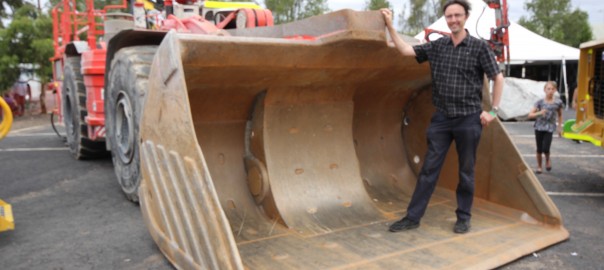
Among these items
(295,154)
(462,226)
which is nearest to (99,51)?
(295,154)

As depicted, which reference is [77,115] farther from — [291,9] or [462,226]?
[291,9]

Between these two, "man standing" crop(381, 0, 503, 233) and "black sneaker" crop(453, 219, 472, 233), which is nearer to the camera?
"man standing" crop(381, 0, 503, 233)

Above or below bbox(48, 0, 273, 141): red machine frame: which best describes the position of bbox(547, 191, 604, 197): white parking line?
below

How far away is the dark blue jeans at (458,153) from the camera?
3.44m

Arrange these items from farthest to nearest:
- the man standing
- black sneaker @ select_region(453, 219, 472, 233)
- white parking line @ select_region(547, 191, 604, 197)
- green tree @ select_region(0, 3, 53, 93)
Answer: green tree @ select_region(0, 3, 53, 93) < white parking line @ select_region(547, 191, 604, 197) < black sneaker @ select_region(453, 219, 472, 233) < the man standing

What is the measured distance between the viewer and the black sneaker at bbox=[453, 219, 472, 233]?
3.52 meters

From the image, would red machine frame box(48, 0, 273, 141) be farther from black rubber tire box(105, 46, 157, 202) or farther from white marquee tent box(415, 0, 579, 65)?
white marquee tent box(415, 0, 579, 65)

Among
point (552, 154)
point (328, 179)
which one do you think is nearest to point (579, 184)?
point (552, 154)

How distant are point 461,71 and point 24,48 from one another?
15733 mm

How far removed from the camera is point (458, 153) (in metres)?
3.54

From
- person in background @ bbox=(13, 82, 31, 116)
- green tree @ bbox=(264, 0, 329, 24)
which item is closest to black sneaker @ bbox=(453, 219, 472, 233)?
person in background @ bbox=(13, 82, 31, 116)

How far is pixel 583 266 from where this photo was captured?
10.2 feet

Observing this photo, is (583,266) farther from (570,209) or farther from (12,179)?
(12,179)

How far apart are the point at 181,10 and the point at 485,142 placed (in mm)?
3639
